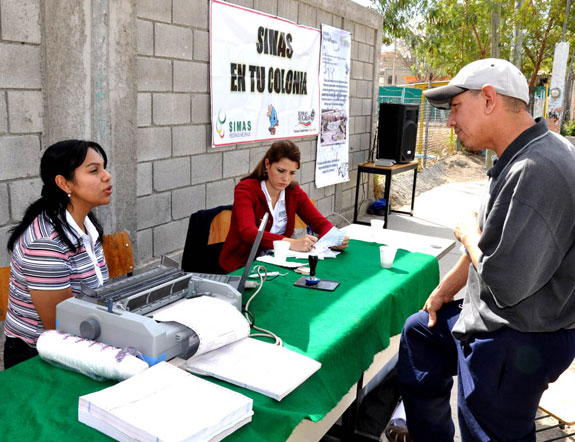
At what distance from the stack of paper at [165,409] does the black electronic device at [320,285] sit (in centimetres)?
103

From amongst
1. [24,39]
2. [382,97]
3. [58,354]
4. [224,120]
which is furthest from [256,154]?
[382,97]

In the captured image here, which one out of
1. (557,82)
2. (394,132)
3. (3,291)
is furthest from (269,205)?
(557,82)

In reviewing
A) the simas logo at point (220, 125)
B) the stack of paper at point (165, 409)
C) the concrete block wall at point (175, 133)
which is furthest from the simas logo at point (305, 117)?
the stack of paper at point (165, 409)

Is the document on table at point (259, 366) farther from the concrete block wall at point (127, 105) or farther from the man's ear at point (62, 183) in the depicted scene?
the concrete block wall at point (127, 105)

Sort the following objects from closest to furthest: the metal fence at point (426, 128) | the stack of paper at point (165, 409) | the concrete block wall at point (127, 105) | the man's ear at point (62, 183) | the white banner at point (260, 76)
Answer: the stack of paper at point (165, 409)
the man's ear at point (62, 183)
the concrete block wall at point (127, 105)
the white banner at point (260, 76)
the metal fence at point (426, 128)

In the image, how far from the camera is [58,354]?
157 cm

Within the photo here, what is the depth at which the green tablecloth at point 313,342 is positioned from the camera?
136cm

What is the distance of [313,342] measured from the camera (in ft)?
6.10

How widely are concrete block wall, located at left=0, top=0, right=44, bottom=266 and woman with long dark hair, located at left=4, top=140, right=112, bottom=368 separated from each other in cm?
104

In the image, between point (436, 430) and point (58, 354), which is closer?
point (58, 354)

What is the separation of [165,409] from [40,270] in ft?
2.97

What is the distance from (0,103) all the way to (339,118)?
14.8 feet

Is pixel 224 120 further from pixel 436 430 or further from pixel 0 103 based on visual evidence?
pixel 436 430

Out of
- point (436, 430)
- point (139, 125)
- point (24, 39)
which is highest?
point (24, 39)
